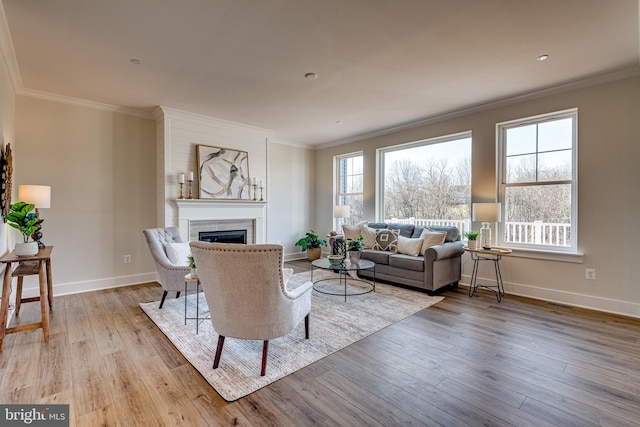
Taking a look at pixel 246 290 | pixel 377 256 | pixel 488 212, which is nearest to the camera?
pixel 246 290

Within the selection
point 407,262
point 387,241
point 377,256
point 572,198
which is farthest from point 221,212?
point 572,198

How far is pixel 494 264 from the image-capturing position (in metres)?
4.10

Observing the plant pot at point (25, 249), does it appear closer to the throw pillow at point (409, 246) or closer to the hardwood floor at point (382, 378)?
the hardwood floor at point (382, 378)

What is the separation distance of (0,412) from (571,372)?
144 inches

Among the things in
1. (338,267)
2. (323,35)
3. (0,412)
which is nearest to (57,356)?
(0,412)

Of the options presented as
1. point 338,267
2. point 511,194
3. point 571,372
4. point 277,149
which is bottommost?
point 571,372

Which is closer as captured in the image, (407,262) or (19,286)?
(19,286)

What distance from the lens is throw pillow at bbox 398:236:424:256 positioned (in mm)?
4210

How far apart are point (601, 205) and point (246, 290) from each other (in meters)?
4.05

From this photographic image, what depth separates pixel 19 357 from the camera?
2.21m

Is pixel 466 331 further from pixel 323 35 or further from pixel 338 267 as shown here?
pixel 323 35

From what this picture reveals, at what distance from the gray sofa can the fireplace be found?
2.20 metres

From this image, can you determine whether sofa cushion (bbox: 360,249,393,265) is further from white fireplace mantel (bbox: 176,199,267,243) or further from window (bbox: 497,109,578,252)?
white fireplace mantel (bbox: 176,199,267,243)

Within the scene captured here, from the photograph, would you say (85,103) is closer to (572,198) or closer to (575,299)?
(572,198)
